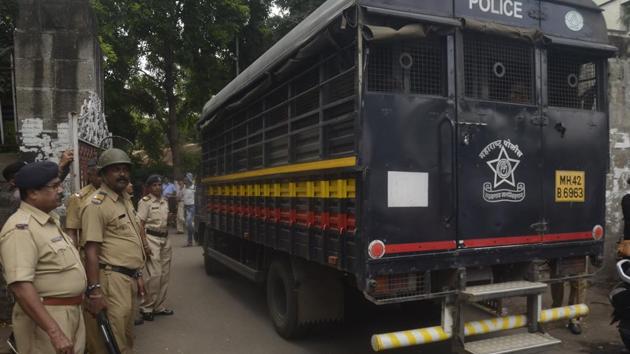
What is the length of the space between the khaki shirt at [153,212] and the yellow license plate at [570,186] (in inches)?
179

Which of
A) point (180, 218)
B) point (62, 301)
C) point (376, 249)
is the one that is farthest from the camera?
point (180, 218)

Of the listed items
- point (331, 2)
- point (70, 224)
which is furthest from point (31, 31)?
point (331, 2)

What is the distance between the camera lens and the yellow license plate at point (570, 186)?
4344mm

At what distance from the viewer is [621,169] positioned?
7.37m

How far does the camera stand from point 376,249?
3.61m

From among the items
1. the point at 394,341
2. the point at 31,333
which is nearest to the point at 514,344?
the point at 394,341

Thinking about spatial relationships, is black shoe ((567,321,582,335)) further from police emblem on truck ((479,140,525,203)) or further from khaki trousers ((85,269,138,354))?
khaki trousers ((85,269,138,354))

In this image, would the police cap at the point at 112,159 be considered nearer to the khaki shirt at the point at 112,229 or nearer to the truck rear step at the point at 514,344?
the khaki shirt at the point at 112,229

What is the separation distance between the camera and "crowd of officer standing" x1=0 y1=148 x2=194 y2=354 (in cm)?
255

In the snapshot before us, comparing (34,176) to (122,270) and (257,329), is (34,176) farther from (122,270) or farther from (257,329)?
(257,329)

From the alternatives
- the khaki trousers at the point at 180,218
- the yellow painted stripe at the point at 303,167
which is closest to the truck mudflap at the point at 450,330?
the yellow painted stripe at the point at 303,167

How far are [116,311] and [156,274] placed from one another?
101 inches

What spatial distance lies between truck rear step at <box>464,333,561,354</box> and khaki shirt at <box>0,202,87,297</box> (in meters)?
2.82

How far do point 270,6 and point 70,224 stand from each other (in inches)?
660
